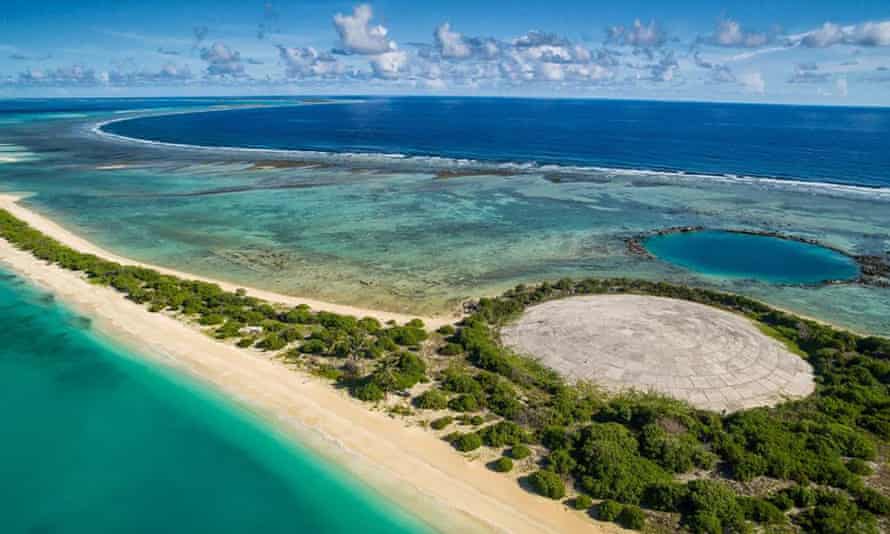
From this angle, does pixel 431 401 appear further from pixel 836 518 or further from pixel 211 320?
pixel 211 320

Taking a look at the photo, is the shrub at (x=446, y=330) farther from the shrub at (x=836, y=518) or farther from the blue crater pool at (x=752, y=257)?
the blue crater pool at (x=752, y=257)

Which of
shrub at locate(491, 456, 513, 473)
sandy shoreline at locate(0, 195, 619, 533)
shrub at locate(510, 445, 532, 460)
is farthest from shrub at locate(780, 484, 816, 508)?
shrub at locate(491, 456, 513, 473)

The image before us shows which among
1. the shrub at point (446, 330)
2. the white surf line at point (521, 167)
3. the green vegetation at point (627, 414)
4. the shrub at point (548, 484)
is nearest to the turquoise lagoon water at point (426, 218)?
the white surf line at point (521, 167)

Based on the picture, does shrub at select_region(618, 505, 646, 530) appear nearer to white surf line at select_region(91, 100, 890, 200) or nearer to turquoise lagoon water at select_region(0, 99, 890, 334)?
turquoise lagoon water at select_region(0, 99, 890, 334)

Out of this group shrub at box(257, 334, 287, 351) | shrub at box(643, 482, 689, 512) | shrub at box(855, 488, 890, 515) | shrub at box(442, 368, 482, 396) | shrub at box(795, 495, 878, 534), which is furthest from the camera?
shrub at box(257, 334, 287, 351)

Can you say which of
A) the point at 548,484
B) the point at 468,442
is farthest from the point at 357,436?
the point at 548,484

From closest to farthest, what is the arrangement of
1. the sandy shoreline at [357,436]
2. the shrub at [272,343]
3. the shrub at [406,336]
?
the sandy shoreline at [357,436] → the shrub at [272,343] → the shrub at [406,336]
